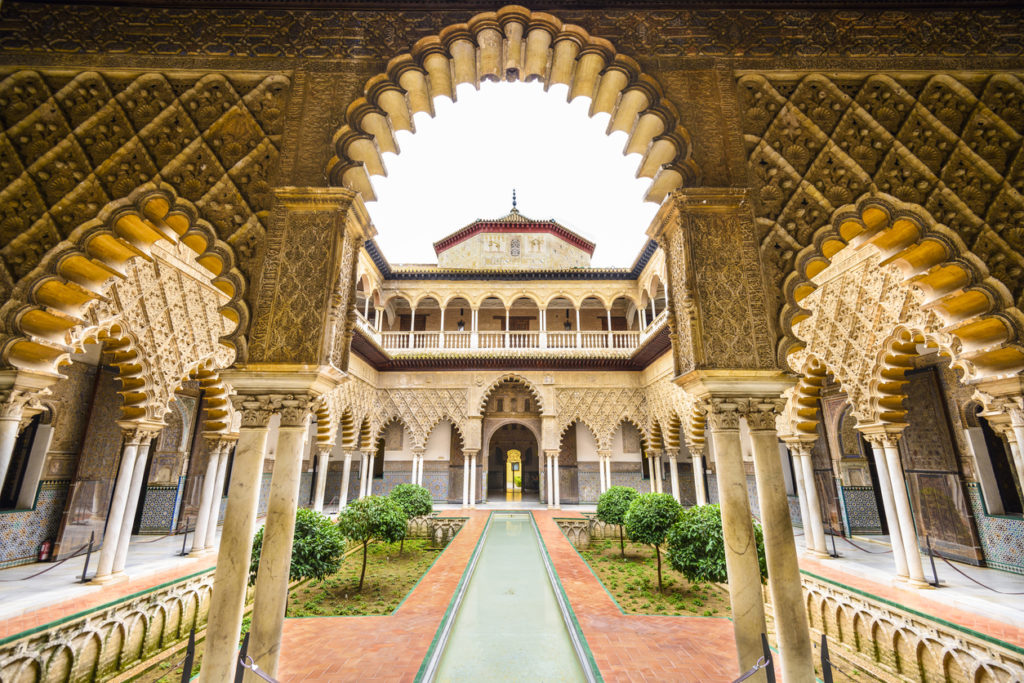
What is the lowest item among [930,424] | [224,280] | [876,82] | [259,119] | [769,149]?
[930,424]

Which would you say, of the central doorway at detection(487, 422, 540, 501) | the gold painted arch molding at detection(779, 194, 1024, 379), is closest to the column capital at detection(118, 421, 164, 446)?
the gold painted arch molding at detection(779, 194, 1024, 379)

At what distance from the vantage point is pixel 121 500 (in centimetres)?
608

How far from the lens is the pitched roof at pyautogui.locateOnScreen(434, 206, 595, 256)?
59.3 feet

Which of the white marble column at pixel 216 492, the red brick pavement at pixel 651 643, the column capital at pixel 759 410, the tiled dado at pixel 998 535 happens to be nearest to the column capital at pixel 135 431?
the white marble column at pixel 216 492

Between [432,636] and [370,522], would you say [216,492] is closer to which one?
[370,522]

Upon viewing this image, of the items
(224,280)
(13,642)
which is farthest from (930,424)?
(13,642)

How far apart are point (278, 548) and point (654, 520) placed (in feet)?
20.7

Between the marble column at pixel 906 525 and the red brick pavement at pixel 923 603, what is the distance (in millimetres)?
260

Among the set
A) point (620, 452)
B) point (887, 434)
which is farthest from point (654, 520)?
point (620, 452)

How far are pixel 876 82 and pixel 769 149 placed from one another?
3.54 ft

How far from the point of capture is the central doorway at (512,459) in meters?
20.7

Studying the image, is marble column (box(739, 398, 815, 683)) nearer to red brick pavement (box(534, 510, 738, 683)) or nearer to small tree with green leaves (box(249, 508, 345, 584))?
red brick pavement (box(534, 510, 738, 683))

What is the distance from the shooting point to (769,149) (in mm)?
3625

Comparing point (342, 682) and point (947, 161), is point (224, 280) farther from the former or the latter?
point (947, 161)
